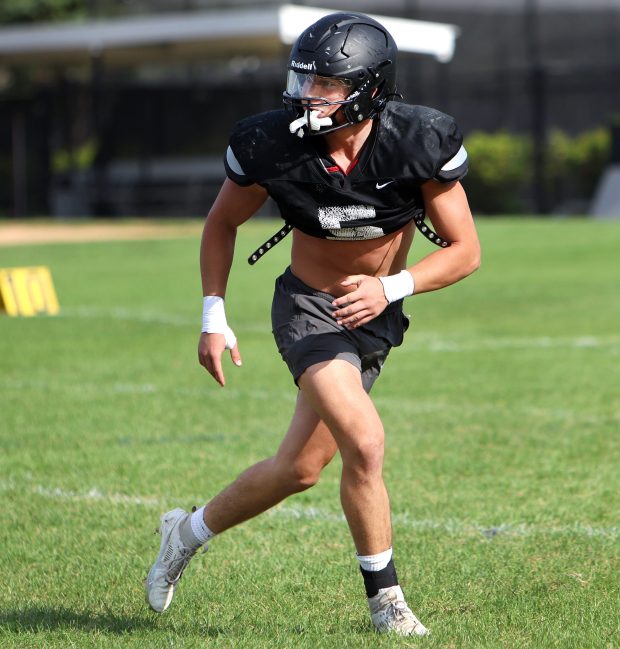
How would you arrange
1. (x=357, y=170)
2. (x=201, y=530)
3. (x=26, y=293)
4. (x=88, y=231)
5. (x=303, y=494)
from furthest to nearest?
(x=88, y=231) → (x=26, y=293) → (x=303, y=494) → (x=201, y=530) → (x=357, y=170)

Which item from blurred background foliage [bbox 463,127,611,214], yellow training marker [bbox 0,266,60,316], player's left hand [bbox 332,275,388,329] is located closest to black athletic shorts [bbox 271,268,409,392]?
player's left hand [bbox 332,275,388,329]

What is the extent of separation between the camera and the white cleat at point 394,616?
14.3 ft

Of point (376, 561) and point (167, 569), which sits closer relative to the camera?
→ point (376, 561)

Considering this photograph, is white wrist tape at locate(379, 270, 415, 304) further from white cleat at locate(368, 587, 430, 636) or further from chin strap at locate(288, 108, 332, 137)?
white cleat at locate(368, 587, 430, 636)

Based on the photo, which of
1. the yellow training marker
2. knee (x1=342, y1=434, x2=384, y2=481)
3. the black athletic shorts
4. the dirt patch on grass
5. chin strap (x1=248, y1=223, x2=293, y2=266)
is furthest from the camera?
the dirt patch on grass

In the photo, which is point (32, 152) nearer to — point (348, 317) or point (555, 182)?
point (555, 182)

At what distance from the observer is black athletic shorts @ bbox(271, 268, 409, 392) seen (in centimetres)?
457

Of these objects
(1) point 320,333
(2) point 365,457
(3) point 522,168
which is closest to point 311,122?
(1) point 320,333

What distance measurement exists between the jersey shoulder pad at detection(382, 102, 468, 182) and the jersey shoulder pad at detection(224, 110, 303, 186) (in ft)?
1.17

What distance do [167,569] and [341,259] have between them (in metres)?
1.31

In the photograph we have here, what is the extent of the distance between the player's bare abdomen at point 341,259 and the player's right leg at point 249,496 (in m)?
0.45

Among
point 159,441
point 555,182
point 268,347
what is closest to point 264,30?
point 555,182

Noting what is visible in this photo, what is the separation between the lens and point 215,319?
474cm

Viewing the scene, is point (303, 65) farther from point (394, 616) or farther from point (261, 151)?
point (394, 616)
